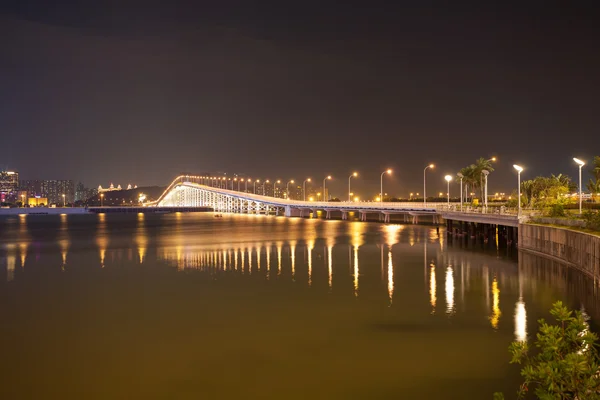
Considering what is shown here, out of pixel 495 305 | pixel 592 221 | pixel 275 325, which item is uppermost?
pixel 592 221

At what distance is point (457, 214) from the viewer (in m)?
57.0

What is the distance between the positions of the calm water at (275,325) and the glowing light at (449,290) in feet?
0.29

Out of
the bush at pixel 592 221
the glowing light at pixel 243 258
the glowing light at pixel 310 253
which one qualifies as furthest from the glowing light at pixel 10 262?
the bush at pixel 592 221

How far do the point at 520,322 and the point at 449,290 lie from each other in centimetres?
689

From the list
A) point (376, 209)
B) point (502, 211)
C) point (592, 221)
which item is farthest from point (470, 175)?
point (592, 221)

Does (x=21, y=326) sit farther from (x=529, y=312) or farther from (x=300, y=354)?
(x=529, y=312)

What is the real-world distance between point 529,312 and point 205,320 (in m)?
13.1

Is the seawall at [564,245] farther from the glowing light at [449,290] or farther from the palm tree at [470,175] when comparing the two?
the palm tree at [470,175]

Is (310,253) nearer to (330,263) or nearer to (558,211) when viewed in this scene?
(330,263)

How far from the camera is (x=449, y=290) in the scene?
27.1 m

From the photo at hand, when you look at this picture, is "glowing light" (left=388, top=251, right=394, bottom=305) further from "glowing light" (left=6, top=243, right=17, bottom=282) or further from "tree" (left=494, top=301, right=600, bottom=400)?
"glowing light" (left=6, top=243, right=17, bottom=282)

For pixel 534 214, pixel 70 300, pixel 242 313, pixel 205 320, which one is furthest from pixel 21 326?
pixel 534 214

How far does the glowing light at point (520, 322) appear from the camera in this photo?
18250mm

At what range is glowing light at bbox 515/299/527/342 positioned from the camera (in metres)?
→ 18.2
